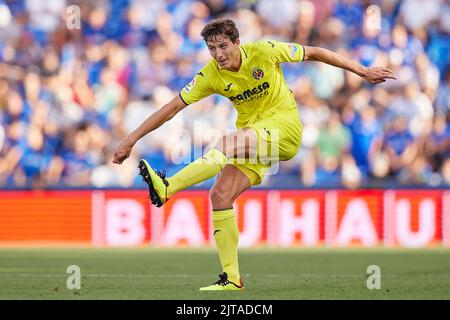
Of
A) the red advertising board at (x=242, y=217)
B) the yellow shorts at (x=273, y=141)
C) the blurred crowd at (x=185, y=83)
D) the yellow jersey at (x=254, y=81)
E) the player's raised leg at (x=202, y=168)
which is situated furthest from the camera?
the blurred crowd at (x=185, y=83)

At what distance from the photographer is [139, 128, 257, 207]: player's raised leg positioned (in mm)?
9016

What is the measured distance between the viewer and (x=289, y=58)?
9.79 m

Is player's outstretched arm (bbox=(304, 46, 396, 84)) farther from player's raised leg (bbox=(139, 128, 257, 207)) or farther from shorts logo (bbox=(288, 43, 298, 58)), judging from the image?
player's raised leg (bbox=(139, 128, 257, 207))

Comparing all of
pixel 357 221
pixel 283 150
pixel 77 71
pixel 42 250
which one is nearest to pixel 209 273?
pixel 283 150

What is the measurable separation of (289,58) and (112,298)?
2794 millimetres

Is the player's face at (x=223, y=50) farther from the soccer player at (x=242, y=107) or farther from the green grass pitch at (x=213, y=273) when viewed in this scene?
the green grass pitch at (x=213, y=273)

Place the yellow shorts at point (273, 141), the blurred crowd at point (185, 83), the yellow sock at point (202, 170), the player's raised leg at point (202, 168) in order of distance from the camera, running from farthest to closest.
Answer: the blurred crowd at point (185, 83)
the yellow shorts at point (273, 141)
the yellow sock at point (202, 170)
the player's raised leg at point (202, 168)

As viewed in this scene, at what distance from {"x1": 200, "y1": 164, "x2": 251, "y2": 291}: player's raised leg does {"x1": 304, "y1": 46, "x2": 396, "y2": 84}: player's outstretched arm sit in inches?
52.2

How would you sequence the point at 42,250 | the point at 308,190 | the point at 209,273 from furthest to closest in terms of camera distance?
the point at 308,190 < the point at 42,250 < the point at 209,273

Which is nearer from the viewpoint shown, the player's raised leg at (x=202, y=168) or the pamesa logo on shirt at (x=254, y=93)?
the player's raised leg at (x=202, y=168)

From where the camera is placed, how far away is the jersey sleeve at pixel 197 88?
9789 millimetres

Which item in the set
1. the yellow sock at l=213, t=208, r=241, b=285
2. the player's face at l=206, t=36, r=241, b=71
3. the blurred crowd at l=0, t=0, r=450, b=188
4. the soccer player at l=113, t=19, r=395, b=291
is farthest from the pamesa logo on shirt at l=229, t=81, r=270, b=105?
the blurred crowd at l=0, t=0, r=450, b=188

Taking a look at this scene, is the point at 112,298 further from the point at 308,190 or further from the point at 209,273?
the point at 308,190

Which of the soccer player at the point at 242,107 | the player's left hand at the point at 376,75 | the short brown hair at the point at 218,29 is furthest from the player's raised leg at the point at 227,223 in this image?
the player's left hand at the point at 376,75
